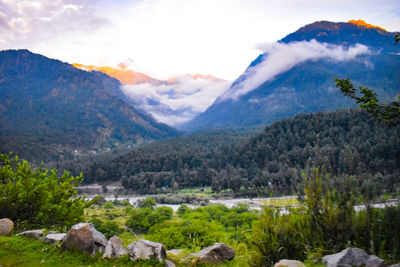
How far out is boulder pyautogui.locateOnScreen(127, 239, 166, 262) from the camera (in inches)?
325

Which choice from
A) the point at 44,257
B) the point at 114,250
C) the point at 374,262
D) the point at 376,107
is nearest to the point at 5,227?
the point at 44,257

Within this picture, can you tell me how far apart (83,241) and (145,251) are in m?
2.47

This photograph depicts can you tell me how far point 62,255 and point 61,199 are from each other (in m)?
6.73

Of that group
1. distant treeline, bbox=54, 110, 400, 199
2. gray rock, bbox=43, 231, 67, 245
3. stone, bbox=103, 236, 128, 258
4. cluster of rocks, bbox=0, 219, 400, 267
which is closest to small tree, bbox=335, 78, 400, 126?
cluster of rocks, bbox=0, 219, 400, 267

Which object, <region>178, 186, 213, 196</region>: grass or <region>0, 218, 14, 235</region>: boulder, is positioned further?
<region>178, 186, 213, 196</region>: grass

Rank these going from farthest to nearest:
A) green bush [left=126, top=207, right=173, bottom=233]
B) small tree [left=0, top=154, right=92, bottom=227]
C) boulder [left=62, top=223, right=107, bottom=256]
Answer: green bush [left=126, top=207, right=173, bottom=233], small tree [left=0, top=154, right=92, bottom=227], boulder [left=62, top=223, right=107, bottom=256]

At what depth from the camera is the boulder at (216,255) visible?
8477mm

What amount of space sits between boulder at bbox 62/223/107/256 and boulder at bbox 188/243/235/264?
131 inches

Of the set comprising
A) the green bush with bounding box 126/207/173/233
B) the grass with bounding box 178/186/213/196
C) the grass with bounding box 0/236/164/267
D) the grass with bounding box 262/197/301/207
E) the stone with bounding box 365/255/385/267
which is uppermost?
the grass with bounding box 262/197/301/207

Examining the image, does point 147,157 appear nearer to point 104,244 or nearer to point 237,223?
point 237,223

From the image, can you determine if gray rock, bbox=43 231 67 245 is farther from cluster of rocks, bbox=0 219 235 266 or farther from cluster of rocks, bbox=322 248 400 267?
cluster of rocks, bbox=322 248 400 267

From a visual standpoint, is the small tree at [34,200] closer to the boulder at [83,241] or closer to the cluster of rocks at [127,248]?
the cluster of rocks at [127,248]

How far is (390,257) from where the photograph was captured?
5.39m

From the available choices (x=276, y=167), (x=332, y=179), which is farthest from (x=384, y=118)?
(x=276, y=167)
